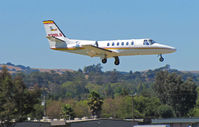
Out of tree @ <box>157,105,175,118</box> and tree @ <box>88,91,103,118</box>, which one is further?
tree @ <box>157,105,175,118</box>

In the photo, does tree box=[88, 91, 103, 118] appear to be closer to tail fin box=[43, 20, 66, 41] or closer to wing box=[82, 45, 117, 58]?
tail fin box=[43, 20, 66, 41]

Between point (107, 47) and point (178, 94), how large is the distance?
98.6 metres

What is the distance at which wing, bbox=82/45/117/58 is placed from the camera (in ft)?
213

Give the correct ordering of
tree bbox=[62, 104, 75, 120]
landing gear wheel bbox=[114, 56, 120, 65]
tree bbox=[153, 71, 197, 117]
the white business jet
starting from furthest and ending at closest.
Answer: tree bbox=[153, 71, 197, 117]
tree bbox=[62, 104, 75, 120]
landing gear wheel bbox=[114, 56, 120, 65]
the white business jet

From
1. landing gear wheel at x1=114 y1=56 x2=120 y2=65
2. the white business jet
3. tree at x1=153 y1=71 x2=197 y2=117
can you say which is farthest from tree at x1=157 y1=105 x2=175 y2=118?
landing gear wheel at x1=114 y1=56 x2=120 y2=65

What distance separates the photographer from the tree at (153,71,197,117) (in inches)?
6225

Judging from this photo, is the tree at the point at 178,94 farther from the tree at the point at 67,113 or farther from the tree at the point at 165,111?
the tree at the point at 67,113

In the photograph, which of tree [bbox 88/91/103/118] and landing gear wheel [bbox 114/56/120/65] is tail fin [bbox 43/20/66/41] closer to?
landing gear wheel [bbox 114/56/120/65]

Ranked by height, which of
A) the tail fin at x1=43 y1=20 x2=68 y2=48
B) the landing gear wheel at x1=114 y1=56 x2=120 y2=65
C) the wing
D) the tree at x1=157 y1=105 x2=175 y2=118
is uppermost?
the tail fin at x1=43 y1=20 x2=68 y2=48

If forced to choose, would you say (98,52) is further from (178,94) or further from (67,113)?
(178,94)

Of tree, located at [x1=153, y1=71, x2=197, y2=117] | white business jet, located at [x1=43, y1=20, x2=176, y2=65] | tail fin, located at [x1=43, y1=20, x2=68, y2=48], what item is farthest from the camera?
tree, located at [x1=153, y1=71, x2=197, y2=117]

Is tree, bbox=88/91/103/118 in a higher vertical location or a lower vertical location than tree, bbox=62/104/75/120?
higher

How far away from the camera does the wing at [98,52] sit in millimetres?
64875

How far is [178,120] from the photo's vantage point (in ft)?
309
